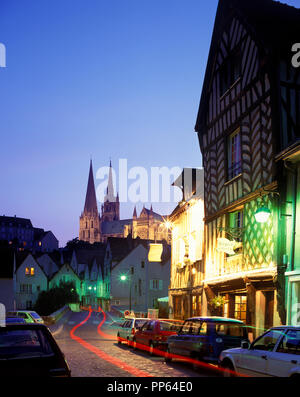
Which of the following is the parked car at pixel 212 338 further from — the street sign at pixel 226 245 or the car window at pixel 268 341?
the street sign at pixel 226 245

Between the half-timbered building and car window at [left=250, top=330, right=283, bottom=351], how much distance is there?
560cm

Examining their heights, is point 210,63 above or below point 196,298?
above

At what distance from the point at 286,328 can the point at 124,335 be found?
12.9 meters

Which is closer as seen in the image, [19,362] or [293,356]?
[19,362]

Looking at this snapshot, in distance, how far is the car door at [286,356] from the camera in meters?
8.05

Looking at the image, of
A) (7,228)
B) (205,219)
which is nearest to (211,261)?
(205,219)

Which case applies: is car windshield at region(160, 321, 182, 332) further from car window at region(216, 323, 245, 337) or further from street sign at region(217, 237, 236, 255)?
car window at region(216, 323, 245, 337)

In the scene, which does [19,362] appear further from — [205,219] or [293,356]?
[205,219]

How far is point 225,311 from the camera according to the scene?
20.4 m

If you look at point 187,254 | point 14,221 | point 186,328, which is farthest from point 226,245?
point 14,221

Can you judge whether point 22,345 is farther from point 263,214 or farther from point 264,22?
point 264,22

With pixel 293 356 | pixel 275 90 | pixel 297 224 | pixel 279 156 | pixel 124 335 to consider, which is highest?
pixel 275 90

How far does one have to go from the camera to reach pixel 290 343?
8391 millimetres

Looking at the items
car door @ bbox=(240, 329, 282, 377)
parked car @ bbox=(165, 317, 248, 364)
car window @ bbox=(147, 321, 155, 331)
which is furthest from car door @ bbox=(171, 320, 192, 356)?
car door @ bbox=(240, 329, 282, 377)
